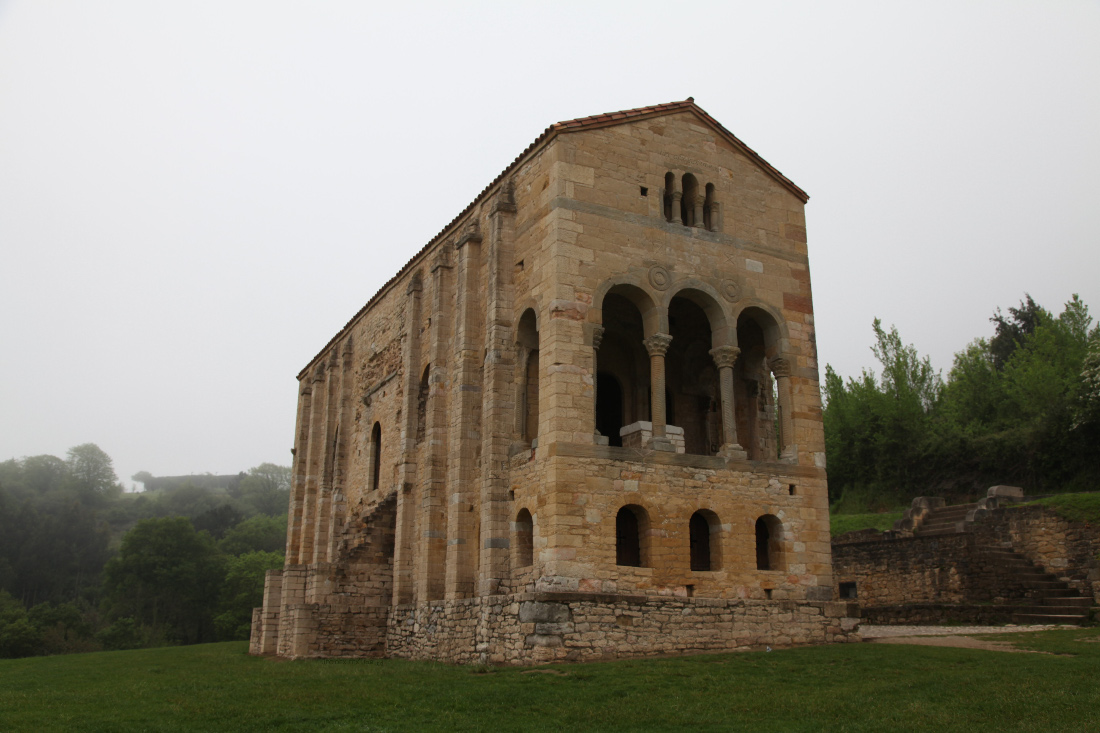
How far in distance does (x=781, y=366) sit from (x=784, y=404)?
0.83 meters

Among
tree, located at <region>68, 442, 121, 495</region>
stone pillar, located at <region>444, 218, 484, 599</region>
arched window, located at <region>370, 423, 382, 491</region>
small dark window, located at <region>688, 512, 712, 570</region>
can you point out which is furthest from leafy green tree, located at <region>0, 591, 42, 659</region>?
tree, located at <region>68, 442, 121, 495</region>

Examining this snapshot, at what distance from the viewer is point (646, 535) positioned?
16.8m

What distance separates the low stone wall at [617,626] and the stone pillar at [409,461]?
9.80 feet

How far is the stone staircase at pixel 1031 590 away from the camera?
792 inches

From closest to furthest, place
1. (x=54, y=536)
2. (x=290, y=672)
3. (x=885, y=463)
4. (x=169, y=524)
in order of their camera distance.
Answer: (x=290, y=672)
(x=885, y=463)
(x=169, y=524)
(x=54, y=536)

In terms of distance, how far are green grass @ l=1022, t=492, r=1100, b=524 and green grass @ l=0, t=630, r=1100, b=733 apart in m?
7.03

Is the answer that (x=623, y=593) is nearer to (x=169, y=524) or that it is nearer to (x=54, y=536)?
(x=169, y=524)

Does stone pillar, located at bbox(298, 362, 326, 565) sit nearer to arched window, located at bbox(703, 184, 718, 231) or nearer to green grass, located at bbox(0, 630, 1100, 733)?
green grass, located at bbox(0, 630, 1100, 733)

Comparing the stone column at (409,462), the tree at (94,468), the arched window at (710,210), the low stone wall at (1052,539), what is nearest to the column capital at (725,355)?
the arched window at (710,210)

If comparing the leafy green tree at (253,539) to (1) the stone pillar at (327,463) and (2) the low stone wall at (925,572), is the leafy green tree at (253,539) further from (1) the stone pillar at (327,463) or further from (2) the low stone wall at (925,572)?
(2) the low stone wall at (925,572)

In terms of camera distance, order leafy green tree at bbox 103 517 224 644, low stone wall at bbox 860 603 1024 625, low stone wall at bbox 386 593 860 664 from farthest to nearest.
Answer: leafy green tree at bbox 103 517 224 644
low stone wall at bbox 860 603 1024 625
low stone wall at bbox 386 593 860 664

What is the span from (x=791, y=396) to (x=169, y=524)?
191ft

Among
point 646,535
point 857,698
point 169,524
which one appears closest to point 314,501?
point 646,535

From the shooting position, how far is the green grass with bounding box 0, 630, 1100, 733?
10.2 metres
